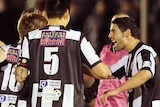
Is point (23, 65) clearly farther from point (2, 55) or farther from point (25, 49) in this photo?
point (2, 55)

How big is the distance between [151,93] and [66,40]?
2.32 feet

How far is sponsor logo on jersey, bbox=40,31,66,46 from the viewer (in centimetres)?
331

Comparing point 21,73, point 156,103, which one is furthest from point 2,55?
point 156,103

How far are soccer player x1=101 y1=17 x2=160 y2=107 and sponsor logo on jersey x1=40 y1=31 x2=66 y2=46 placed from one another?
45cm

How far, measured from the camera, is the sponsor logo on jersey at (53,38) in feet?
10.9

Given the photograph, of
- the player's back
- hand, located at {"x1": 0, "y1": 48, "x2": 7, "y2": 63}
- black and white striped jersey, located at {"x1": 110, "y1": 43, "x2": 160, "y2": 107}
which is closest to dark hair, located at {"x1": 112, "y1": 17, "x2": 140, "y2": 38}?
black and white striped jersey, located at {"x1": 110, "y1": 43, "x2": 160, "y2": 107}

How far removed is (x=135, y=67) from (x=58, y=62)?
1.88ft

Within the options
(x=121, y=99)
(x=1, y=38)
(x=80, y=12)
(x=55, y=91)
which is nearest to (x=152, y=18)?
(x=80, y=12)

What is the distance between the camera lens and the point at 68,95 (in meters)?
3.29

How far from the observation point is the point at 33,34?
11.1 feet

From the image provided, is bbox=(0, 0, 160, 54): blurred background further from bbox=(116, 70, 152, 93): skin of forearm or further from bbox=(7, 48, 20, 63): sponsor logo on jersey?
bbox=(116, 70, 152, 93): skin of forearm

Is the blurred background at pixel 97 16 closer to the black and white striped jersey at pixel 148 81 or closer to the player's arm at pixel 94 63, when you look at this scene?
the black and white striped jersey at pixel 148 81

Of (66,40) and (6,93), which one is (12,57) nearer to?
(6,93)

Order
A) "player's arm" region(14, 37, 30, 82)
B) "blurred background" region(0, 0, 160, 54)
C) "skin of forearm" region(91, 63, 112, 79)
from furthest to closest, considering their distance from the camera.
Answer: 1. "blurred background" region(0, 0, 160, 54)
2. "player's arm" region(14, 37, 30, 82)
3. "skin of forearm" region(91, 63, 112, 79)
